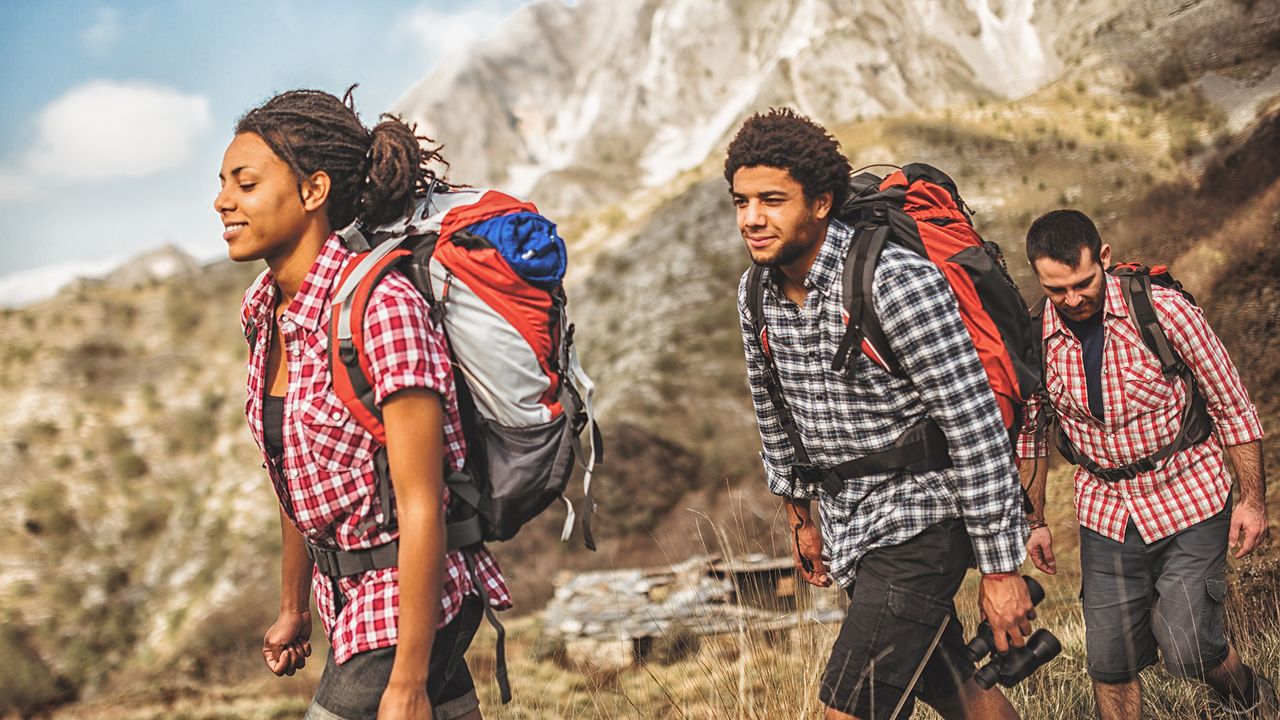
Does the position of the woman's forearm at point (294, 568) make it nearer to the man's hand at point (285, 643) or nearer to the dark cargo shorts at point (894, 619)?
the man's hand at point (285, 643)

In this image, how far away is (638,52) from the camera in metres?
72.8

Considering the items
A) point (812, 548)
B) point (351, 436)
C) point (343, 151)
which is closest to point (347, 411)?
point (351, 436)

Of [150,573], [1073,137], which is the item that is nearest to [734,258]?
[1073,137]

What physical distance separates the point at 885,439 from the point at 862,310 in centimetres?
39

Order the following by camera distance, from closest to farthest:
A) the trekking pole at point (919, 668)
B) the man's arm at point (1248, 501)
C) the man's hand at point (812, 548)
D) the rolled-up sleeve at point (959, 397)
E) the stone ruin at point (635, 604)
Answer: the rolled-up sleeve at point (959, 397) → the trekking pole at point (919, 668) → the man's hand at point (812, 548) → the man's arm at point (1248, 501) → the stone ruin at point (635, 604)

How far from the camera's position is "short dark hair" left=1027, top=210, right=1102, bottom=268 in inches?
124

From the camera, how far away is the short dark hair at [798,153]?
2.44 metres

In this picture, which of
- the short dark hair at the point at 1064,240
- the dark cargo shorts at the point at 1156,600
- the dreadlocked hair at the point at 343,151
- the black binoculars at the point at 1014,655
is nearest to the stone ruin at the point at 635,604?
the dark cargo shorts at the point at 1156,600

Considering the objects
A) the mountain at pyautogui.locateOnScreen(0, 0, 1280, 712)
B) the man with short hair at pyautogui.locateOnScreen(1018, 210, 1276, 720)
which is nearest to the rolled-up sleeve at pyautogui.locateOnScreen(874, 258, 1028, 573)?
the man with short hair at pyautogui.locateOnScreen(1018, 210, 1276, 720)

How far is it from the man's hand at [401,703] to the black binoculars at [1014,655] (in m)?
1.48

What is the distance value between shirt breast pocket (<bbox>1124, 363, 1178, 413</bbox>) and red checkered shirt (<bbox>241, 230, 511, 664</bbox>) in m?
2.40

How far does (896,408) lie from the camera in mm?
2396

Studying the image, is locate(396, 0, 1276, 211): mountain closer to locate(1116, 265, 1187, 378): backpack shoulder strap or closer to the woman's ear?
locate(1116, 265, 1187, 378): backpack shoulder strap

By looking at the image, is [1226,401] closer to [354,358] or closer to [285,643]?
[354,358]
